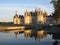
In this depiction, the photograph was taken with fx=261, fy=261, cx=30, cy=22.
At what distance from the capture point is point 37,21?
175750 mm

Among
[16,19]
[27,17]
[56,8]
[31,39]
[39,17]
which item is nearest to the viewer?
[31,39]

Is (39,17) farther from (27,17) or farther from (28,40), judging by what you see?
(28,40)

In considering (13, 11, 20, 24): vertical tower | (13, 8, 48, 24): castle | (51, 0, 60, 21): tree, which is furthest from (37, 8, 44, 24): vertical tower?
(51, 0, 60, 21): tree

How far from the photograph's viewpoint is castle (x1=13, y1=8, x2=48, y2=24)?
168250mm

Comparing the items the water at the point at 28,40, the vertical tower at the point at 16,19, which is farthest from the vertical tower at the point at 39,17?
the water at the point at 28,40

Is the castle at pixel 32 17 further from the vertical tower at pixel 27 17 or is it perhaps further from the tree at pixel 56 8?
the tree at pixel 56 8

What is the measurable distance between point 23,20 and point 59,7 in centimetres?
10195

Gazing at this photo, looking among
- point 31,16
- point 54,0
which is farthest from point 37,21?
point 54,0

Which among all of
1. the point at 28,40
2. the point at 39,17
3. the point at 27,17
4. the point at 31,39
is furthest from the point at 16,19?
the point at 28,40

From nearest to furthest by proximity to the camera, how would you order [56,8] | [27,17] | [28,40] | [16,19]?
[28,40] < [56,8] < [27,17] < [16,19]

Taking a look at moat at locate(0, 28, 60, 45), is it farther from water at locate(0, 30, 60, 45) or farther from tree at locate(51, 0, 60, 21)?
tree at locate(51, 0, 60, 21)

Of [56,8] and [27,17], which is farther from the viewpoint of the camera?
[27,17]

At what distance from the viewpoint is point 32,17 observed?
572ft

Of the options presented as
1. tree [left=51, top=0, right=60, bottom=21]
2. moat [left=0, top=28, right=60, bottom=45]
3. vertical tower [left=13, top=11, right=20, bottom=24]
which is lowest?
vertical tower [left=13, top=11, right=20, bottom=24]
